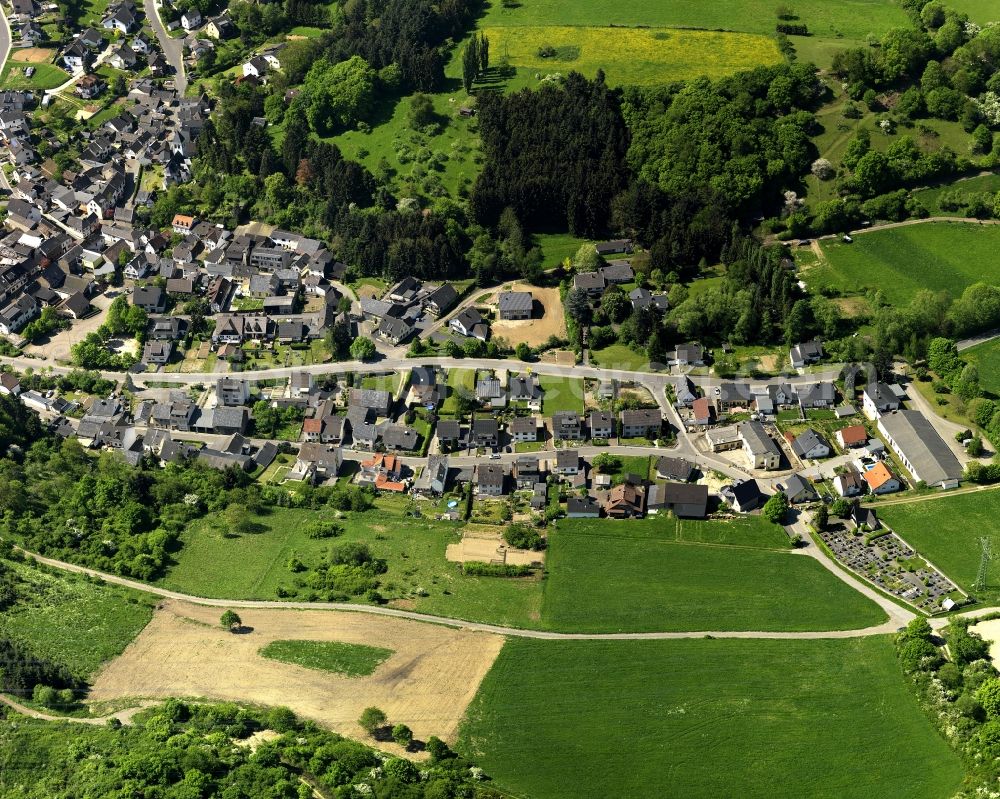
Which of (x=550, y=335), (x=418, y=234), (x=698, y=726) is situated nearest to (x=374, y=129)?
(x=418, y=234)

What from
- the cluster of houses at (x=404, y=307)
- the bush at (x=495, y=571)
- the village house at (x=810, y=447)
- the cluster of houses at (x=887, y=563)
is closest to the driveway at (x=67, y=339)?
the cluster of houses at (x=404, y=307)

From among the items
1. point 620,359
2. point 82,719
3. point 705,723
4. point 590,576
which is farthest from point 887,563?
point 82,719

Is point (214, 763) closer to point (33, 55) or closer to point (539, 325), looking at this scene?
point (539, 325)

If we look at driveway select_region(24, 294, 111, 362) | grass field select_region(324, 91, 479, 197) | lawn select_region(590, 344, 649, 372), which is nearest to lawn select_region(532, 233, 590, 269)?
grass field select_region(324, 91, 479, 197)

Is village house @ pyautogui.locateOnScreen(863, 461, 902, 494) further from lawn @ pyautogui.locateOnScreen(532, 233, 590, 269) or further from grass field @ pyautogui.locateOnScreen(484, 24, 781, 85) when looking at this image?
grass field @ pyautogui.locateOnScreen(484, 24, 781, 85)

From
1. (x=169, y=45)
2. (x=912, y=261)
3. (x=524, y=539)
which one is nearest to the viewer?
(x=524, y=539)
